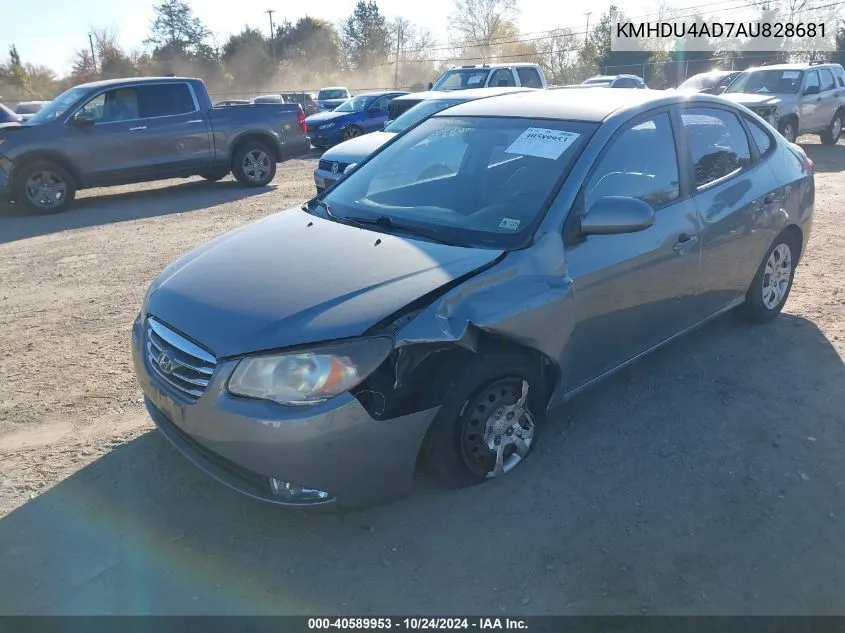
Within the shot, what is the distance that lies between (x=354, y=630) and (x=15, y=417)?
263 centimetres

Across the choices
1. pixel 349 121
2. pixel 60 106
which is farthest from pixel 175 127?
pixel 349 121

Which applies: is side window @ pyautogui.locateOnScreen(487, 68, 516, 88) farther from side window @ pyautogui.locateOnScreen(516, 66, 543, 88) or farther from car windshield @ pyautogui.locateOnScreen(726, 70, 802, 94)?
car windshield @ pyautogui.locateOnScreen(726, 70, 802, 94)

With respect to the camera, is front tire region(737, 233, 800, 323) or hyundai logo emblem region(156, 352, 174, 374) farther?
front tire region(737, 233, 800, 323)

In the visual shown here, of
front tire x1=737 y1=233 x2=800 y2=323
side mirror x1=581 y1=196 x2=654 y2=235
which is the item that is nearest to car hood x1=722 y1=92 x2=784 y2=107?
front tire x1=737 y1=233 x2=800 y2=323

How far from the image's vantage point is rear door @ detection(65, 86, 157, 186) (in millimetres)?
10484

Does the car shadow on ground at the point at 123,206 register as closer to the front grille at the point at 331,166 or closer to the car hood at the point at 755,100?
the front grille at the point at 331,166

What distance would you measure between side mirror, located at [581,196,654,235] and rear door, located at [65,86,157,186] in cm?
945

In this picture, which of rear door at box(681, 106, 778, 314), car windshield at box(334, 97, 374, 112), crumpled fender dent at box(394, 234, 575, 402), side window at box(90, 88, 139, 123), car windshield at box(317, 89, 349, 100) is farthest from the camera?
car windshield at box(317, 89, 349, 100)

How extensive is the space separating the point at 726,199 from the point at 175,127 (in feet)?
31.1

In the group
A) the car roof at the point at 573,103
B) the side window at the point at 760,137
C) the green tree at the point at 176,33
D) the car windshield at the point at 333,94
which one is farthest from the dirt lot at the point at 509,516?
the green tree at the point at 176,33

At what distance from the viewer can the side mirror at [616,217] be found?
3.32 meters

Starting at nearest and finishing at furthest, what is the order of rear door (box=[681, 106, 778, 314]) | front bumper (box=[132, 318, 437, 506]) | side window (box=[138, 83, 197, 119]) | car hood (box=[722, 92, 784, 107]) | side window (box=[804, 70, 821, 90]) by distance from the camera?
front bumper (box=[132, 318, 437, 506])
rear door (box=[681, 106, 778, 314])
side window (box=[138, 83, 197, 119])
car hood (box=[722, 92, 784, 107])
side window (box=[804, 70, 821, 90])

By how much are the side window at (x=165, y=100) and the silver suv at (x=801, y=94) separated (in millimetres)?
10857

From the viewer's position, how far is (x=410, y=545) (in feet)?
9.75
